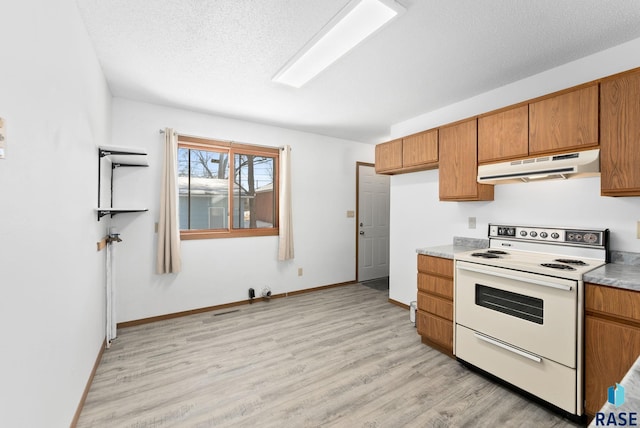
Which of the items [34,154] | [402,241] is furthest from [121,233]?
[402,241]

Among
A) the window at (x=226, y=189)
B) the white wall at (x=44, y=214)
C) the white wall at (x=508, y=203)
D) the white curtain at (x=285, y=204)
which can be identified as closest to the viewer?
the white wall at (x=44, y=214)

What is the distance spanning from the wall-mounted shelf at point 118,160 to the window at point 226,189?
2.06 feet

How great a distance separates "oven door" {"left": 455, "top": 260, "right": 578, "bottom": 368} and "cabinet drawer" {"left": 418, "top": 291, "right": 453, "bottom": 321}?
0.44ft

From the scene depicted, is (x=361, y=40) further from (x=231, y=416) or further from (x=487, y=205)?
(x=231, y=416)

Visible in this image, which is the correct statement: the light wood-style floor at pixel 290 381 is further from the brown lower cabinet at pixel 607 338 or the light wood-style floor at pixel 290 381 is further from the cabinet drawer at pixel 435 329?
the brown lower cabinet at pixel 607 338

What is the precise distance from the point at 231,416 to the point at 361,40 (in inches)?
110

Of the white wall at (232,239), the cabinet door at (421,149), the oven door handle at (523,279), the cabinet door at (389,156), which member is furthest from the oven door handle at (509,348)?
the white wall at (232,239)

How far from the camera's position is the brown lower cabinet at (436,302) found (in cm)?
262

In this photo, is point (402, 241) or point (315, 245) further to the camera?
point (315, 245)

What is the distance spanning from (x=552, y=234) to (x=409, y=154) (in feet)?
5.36

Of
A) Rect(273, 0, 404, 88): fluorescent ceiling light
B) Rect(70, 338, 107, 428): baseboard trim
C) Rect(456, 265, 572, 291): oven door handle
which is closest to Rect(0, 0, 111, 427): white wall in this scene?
Rect(70, 338, 107, 428): baseboard trim

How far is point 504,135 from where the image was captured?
2508 millimetres

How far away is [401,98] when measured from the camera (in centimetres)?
319

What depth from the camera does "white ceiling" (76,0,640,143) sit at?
1804mm
